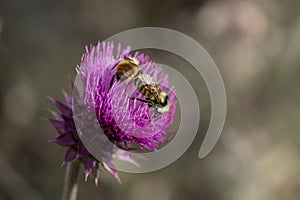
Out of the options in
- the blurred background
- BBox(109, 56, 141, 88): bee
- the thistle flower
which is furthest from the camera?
the blurred background

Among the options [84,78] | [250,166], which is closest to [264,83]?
[250,166]

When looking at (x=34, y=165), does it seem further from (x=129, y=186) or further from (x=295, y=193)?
(x=295, y=193)

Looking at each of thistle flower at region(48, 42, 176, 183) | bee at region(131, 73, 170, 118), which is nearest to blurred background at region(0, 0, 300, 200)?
thistle flower at region(48, 42, 176, 183)

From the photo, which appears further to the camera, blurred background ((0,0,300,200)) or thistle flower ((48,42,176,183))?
blurred background ((0,0,300,200))

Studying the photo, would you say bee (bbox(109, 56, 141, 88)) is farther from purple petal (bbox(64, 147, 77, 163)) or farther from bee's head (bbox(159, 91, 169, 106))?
purple petal (bbox(64, 147, 77, 163))

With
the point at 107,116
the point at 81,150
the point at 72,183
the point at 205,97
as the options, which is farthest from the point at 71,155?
the point at 205,97

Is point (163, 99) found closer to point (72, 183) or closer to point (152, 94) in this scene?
point (152, 94)

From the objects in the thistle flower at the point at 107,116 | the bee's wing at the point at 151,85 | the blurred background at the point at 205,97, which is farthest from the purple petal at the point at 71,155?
the blurred background at the point at 205,97
